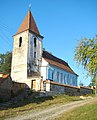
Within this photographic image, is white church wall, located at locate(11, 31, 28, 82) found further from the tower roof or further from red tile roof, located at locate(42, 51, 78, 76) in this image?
red tile roof, located at locate(42, 51, 78, 76)

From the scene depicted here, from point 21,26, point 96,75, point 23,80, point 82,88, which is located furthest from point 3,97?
point 21,26

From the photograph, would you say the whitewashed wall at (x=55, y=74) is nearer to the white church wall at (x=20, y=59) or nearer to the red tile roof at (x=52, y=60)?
the red tile roof at (x=52, y=60)

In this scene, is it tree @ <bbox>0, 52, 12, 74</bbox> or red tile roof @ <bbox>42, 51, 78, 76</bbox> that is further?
tree @ <bbox>0, 52, 12, 74</bbox>

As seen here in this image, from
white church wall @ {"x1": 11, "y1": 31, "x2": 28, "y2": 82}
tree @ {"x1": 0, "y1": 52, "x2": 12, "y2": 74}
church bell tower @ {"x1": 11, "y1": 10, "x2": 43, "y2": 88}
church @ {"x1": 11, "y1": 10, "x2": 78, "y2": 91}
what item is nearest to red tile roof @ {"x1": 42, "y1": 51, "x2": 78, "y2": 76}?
church @ {"x1": 11, "y1": 10, "x2": 78, "y2": 91}

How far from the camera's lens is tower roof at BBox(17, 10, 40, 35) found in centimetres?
A: 4297

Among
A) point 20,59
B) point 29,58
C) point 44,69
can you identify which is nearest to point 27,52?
point 29,58

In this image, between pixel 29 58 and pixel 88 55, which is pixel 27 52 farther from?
pixel 88 55

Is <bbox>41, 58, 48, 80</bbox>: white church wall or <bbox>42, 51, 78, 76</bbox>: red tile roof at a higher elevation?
<bbox>42, 51, 78, 76</bbox>: red tile roof

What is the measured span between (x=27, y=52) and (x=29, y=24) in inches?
266

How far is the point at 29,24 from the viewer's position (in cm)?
4322

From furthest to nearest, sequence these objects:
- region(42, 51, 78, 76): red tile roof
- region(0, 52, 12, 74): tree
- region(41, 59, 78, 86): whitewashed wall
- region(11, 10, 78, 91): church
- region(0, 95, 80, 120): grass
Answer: region(0, 52, 12, 74): tree < region(42, 51, 78, 76): red tile roof < region(41, 59, 78, 86): whitewashed wall < region(11, 10, 78, 91): church < region(0, 95, 80, 120): grass

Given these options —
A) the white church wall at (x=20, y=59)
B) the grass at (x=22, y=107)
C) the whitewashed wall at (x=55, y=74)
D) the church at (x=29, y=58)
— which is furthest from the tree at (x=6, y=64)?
the grass at (x=22, y=107)

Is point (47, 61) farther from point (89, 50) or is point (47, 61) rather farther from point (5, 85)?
point (89, 50)

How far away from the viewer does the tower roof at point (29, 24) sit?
43.0 metres
